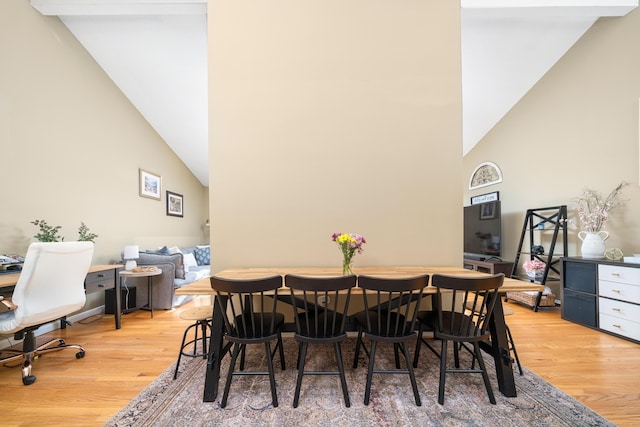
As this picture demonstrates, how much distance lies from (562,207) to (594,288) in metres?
1.16

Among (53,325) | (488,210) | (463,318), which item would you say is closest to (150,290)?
(53,325)

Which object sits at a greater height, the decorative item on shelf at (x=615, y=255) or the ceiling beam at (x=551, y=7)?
the ceiling beam at (x=551, y=7)

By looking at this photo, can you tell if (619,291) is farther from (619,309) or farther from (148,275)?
(148,275)

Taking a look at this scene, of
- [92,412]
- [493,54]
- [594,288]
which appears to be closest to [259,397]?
[92,412]

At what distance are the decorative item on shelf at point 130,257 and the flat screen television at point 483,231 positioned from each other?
565 centimetres

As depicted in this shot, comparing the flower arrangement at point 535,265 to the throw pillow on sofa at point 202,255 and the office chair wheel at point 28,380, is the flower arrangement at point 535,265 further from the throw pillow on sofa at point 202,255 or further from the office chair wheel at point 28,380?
the throw pillow on sofa at point 202,255

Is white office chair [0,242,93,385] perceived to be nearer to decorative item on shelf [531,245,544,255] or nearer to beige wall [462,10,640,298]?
decorative item on shelf [531,245,544,255]

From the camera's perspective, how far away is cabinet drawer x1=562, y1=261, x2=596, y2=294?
3014mm

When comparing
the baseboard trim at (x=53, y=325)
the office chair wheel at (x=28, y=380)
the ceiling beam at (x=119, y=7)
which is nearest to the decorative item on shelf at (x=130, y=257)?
the baseboard trim at (x=53, y=325)

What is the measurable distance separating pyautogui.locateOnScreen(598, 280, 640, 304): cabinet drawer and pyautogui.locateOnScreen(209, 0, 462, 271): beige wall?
5.59ft

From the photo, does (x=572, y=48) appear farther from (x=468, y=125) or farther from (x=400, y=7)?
(x=400, y=7)

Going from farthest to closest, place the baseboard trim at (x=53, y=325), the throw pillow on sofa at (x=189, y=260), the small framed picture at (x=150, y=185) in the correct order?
the throw pillow on sofa at (x=189, y=260)
the small framed picture at (x=150, y=185)
the baseboard trim at (x=53, y=325)

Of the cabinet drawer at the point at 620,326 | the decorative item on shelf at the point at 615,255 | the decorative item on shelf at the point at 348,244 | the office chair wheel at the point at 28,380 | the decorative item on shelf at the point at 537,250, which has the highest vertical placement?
the decorative item on shelf at the point at 348,244

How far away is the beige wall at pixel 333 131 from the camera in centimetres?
279
